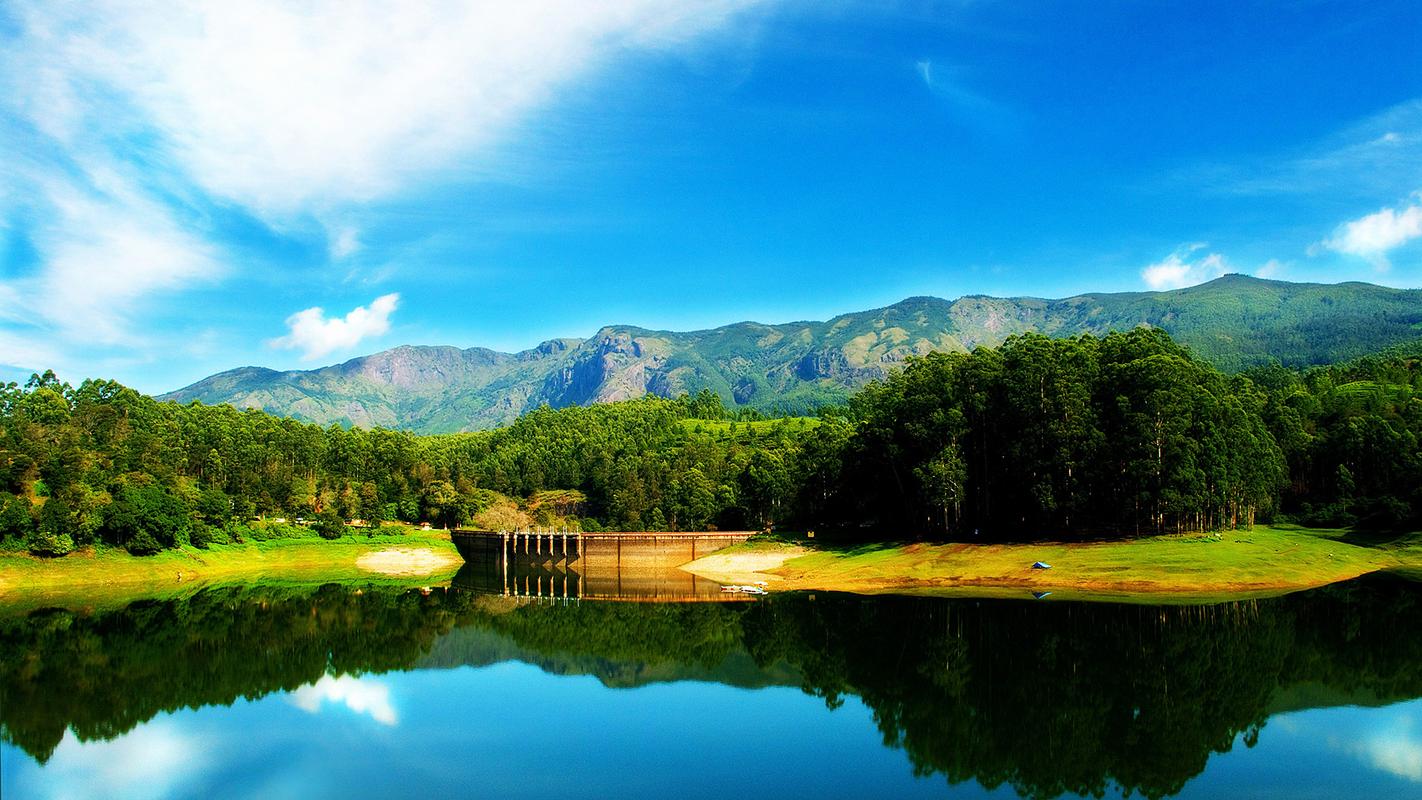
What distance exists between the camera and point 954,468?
87312mm

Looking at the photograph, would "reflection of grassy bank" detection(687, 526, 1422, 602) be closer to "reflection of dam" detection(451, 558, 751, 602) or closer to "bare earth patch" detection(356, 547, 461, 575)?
"reflection of dam" detection(451, 558, 751, 602)

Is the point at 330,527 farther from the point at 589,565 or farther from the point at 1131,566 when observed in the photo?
the point at 1131,566

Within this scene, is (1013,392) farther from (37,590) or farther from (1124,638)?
(37,590)

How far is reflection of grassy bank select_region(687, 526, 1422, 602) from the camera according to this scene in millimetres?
69000

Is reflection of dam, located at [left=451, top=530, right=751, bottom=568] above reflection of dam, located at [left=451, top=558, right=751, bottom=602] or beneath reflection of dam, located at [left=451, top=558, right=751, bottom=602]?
above

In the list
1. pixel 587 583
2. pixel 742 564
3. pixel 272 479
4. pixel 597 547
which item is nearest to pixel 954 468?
pixel 742 564

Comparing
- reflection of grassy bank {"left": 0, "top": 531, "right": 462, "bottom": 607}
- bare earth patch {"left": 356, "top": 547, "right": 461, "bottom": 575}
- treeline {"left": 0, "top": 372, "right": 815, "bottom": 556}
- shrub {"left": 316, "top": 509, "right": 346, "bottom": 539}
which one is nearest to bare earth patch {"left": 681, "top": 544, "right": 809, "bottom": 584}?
treeline {"left": 0, "top": 372, "right": 815, "bottom": 556}

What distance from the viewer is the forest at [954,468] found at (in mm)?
81500

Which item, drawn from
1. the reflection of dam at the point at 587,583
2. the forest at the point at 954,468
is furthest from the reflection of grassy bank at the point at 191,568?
the reflection of dam at the point at 587,583

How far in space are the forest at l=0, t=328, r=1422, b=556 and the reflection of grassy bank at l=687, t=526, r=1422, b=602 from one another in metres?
4.34

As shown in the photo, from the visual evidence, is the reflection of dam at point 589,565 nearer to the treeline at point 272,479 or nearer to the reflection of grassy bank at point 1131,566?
the reflection of grassy bank at point 1131,566

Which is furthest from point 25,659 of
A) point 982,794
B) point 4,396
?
point 4,396

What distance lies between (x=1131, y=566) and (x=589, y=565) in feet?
234

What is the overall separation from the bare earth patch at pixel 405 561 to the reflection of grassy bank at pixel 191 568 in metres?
0.45
